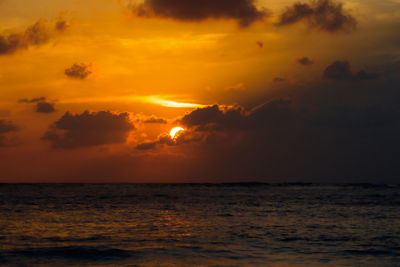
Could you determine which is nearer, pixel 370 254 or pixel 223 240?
pixel 370 254

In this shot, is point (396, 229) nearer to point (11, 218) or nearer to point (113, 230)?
point (113, 230)

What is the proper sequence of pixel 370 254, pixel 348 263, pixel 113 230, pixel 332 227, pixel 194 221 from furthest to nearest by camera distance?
pixel 194 221 → pixel 332 227 → pixel 113 230 → pixel 370 254 → pixel 348 263

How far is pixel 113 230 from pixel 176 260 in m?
11.8

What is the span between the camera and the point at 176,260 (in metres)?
22.3

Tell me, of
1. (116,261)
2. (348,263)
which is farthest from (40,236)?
(348,263)

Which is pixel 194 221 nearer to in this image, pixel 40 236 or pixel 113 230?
pixel 113 230

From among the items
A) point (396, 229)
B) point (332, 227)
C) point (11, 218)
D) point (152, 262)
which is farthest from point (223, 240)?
point (11, 218)

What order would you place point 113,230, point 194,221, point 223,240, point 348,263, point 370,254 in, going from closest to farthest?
point 348,263 → point 370,254 → point 223,240 → point 113,230 → point 194,221

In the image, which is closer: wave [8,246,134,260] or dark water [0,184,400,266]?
dark water [0,184,400,266]

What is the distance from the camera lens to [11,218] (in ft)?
134

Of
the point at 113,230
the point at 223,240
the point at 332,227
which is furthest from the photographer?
the point at 332,227

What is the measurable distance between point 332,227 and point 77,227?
18.9 metres

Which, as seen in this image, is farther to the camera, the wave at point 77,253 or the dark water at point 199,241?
the wave at point 77,253

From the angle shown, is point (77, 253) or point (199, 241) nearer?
point (77, 253)
